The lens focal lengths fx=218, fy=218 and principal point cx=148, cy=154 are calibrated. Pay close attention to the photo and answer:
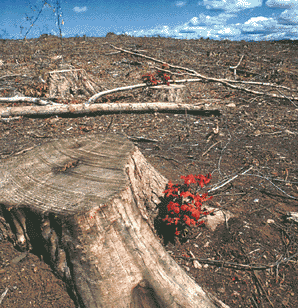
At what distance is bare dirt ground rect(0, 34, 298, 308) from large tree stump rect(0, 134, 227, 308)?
16.2 inches

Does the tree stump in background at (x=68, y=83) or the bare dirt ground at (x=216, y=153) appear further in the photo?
the tree stump in background at (x=68, y=83)

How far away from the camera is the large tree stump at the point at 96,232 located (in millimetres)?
1815

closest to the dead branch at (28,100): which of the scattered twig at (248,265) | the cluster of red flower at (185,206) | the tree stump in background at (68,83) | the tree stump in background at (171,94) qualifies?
the tree stump in background at (68,83)

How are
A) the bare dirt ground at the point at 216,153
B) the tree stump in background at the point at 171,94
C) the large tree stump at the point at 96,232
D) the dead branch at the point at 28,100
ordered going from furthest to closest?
the tree stump in background at the point at 171,94 → the dead branch at the point at 28,100 → the bare dirt ground at the point at 216,153 → the large tree stump at the point at 96,232

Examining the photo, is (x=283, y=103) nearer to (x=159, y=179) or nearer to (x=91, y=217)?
(x=159, y=179)

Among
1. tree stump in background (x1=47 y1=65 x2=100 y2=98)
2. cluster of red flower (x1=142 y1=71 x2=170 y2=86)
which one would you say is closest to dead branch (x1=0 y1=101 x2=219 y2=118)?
tree stump in background (x1=47 y1=65 x2=100 y2=98)

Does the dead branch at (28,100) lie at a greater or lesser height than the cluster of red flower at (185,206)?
greater

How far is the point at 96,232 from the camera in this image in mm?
1827

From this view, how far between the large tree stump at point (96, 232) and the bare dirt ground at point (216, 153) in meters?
0.41

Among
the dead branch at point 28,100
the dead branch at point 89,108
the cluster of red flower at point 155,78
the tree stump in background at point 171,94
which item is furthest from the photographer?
the cluster of red flower at point 155,78

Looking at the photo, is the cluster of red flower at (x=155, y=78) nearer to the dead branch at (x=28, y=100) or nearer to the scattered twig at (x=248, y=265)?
the dead branch at (x=28, y=100)

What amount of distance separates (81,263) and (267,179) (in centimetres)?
310

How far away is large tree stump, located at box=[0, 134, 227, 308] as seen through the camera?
1.82 m

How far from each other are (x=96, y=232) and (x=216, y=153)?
348 cm
